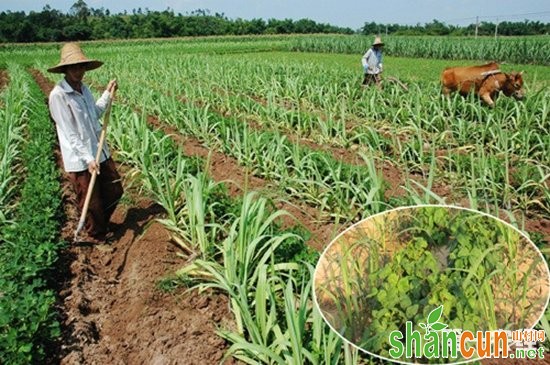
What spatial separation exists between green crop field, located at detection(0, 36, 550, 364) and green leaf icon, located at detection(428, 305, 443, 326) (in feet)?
1.78

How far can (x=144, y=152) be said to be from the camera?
4410 millimetres

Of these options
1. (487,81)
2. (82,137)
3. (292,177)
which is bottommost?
(292,177)

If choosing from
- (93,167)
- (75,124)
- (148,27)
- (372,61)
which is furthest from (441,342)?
(148,27)

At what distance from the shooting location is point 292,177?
463 centimetres

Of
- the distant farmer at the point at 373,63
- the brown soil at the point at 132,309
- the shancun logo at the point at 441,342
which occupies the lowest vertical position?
the brown soil at the point at 132,309

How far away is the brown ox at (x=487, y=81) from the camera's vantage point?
743 centimetres

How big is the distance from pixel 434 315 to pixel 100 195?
11.4 ft

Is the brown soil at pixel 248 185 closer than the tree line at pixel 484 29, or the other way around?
the brown soil at pixel 248 185

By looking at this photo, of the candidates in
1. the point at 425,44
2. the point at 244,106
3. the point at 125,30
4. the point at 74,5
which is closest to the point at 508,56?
the point at 425,44

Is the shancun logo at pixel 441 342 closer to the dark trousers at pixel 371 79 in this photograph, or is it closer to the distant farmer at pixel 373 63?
the dark trousers at pixel 371 79

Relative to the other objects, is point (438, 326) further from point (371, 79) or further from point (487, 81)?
point (371, 79)

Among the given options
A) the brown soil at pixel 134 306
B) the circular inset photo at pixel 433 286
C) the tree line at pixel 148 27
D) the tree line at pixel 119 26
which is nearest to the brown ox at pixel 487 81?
the brown soil at pixel 134 306

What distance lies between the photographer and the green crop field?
96.3 inches

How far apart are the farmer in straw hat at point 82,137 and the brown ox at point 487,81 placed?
5.35 metres
